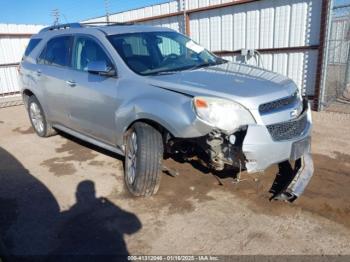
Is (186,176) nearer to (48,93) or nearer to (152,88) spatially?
(152,88)

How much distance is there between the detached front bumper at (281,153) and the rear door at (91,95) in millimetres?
1705

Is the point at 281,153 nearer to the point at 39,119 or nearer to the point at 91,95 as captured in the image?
the point at 91,95

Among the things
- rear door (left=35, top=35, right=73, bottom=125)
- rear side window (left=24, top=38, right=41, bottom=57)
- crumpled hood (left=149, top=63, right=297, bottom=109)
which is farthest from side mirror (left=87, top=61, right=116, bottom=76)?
rear side window (left=24, top=38, right=41, bottom=57)

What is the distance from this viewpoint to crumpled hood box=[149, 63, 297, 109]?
3.06 metres

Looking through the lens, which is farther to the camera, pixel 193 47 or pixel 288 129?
pixel 193 47

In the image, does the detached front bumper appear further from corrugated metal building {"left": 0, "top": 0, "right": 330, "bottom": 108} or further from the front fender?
corrugated metal building {"left": 0, "top": 0, "right": 330, "bottom": 108}

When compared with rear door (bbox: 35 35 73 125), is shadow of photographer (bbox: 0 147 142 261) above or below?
below

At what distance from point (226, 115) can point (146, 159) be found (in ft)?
3.33

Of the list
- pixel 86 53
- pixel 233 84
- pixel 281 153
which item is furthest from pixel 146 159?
pixel 86 53

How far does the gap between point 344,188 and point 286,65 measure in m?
4.64

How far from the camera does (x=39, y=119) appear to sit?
6129 millimetres

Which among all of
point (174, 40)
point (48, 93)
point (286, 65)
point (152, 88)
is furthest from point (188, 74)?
point (286, 65)

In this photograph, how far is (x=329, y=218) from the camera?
124 inches

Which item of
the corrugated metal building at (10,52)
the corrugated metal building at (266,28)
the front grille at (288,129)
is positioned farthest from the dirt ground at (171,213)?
the corrugated metal building at (10,52)
